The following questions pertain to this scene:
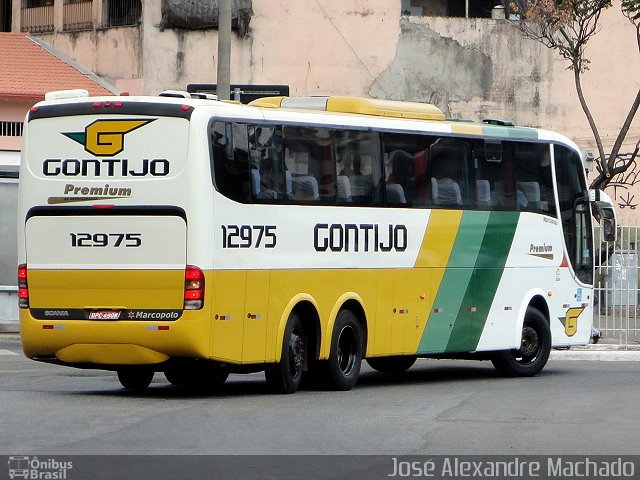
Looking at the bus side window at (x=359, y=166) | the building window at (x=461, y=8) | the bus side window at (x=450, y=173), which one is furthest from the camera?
the building window at (x=461, y=8)

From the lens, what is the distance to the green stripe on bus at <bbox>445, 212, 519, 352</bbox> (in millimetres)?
19188

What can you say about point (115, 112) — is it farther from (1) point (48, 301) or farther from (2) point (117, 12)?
(2) point (117, 12)

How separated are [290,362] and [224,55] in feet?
28.4

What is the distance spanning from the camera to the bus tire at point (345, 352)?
55.6 ft

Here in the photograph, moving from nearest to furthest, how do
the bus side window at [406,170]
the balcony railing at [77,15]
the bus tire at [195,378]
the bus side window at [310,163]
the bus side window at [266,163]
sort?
1. the bus side window at [266,163]
2. the bus side window at [310,163]
3. the bus tire at [195,378]
4. the bus side window at [406,170]
5. the balcony railing at [77,15]

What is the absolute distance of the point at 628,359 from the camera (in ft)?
81.8

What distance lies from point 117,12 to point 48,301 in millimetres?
21511

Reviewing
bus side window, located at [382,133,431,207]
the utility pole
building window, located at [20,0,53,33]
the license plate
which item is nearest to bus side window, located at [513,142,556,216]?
bus side window, located at [382,133,431,207]

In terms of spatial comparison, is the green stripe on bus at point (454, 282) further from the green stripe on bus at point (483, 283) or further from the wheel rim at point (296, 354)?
the wheel rim at point (296, 354)

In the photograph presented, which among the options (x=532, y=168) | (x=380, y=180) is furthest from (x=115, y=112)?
(x=532, y=168)

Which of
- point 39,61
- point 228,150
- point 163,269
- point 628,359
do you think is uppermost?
point 39,61

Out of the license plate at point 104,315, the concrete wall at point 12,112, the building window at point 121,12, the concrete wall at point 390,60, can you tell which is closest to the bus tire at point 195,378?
the license plate at point 104,315

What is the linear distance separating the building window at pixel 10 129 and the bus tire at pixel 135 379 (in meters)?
17.9
